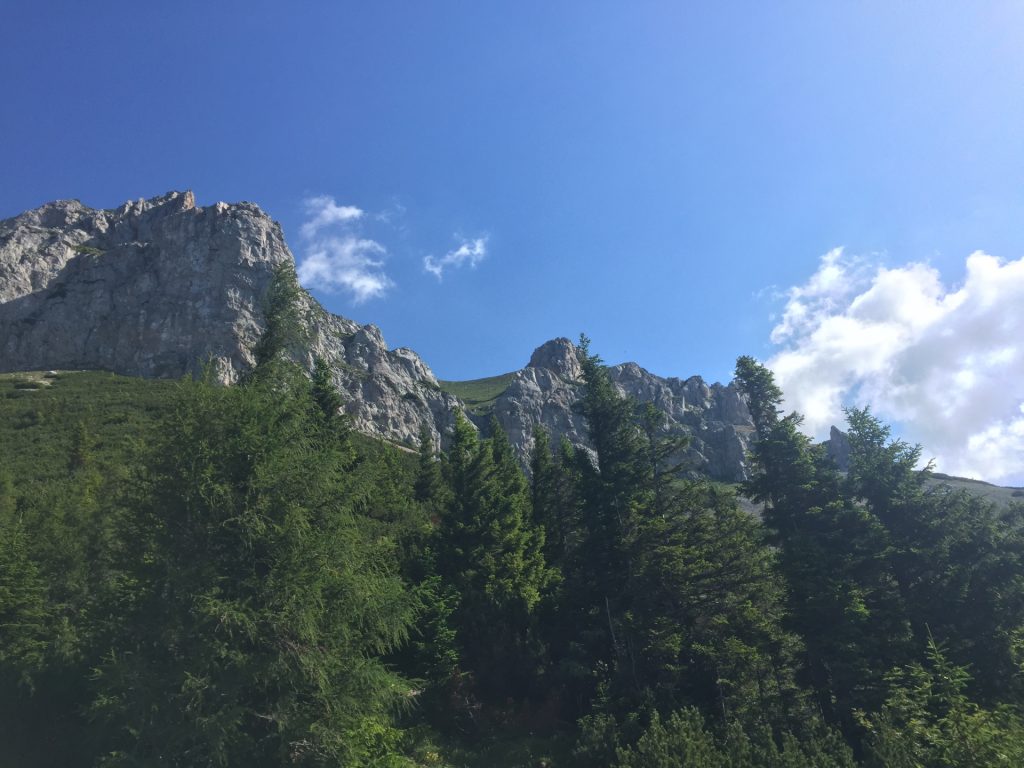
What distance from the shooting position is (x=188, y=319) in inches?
4601

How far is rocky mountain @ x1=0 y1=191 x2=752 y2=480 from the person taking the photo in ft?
379

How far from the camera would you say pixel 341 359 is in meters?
134

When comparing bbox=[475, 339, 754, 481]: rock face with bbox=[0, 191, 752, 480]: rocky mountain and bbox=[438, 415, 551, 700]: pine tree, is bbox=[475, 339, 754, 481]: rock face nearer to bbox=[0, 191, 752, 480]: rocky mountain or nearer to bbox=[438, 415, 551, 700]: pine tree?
bbox=[0, 191, 752, 480]: rocky mountain

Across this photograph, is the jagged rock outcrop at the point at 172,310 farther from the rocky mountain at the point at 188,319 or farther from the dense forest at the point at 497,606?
the dense forest at the point at 497,606

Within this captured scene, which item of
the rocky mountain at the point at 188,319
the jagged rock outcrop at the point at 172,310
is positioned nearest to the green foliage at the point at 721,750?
the rocky mountain at the point at 188,319

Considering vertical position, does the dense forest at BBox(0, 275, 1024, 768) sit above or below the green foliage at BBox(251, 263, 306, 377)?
below

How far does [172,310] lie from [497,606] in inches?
4798

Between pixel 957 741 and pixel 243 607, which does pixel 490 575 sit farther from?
pixel 957 741

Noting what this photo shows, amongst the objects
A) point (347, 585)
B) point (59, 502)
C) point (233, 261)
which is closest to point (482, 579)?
point (347, 585)

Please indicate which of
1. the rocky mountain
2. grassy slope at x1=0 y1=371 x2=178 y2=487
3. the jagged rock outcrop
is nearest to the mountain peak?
the rocky mountain

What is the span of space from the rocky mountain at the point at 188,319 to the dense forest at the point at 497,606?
83826mm

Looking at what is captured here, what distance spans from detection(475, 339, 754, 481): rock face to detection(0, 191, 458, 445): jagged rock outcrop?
1957 cm

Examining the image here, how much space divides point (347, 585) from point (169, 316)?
126275mm

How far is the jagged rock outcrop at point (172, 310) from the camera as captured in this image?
114625 millimetres
